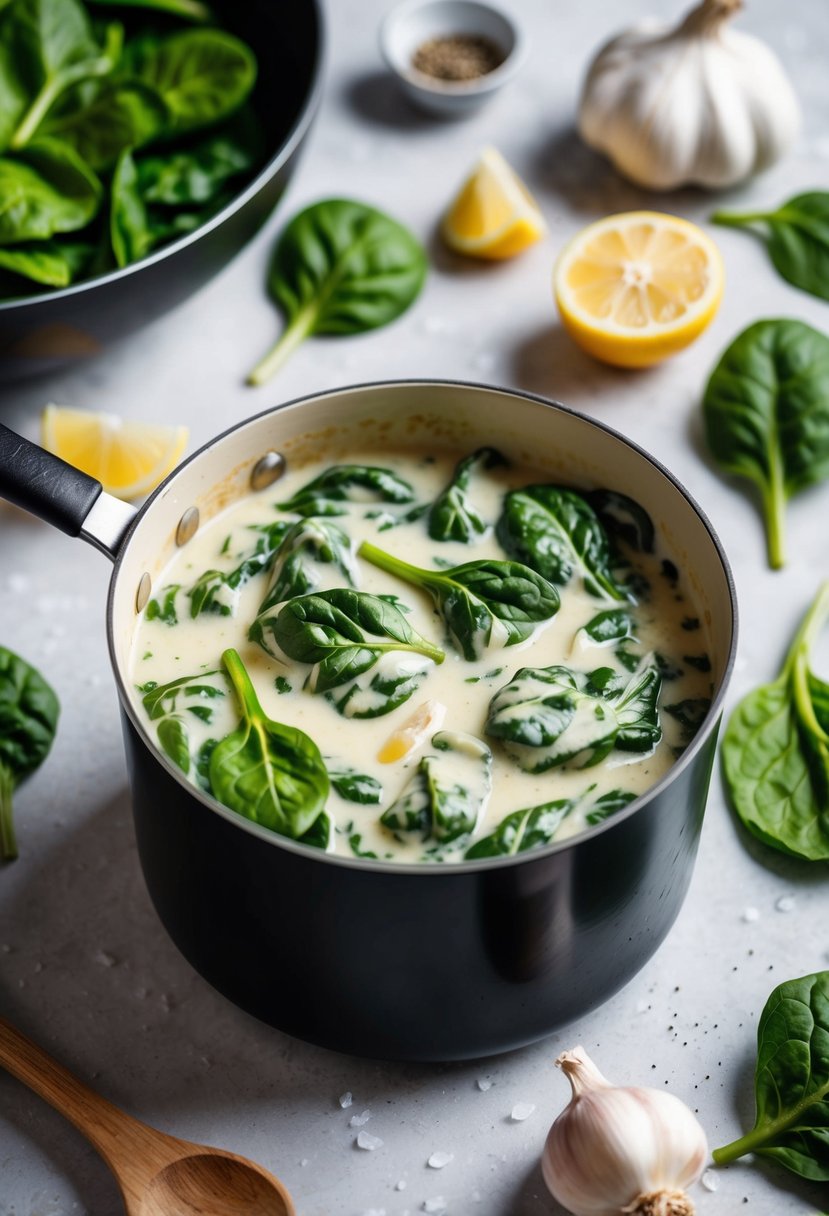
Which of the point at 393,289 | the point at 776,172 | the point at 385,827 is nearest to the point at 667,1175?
the point at 385,827

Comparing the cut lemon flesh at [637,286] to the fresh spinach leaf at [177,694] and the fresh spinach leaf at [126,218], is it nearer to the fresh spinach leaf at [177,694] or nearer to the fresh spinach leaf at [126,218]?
the fresh spinach leaf at [126,218]

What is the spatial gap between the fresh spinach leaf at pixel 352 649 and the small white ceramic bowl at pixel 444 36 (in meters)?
1.52

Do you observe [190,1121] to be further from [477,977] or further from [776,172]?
[776,172]

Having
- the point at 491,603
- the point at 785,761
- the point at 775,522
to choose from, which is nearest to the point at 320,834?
the point at 491,603

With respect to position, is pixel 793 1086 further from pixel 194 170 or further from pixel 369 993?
pixel 194 170

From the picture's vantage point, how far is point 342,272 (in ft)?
8.34

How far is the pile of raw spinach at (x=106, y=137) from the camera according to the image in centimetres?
229

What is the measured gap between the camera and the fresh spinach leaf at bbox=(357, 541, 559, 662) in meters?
1.74

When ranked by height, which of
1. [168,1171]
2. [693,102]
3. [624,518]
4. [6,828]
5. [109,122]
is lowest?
[6,828]

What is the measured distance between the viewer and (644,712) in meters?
1.69

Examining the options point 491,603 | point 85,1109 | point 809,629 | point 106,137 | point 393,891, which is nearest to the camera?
point 393,891

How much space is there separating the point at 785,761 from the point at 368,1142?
2.60 ft

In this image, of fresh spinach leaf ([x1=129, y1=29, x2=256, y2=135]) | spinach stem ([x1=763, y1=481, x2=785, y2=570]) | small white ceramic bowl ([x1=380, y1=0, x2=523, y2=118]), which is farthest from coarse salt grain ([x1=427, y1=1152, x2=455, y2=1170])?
small white ceramic bowl ([x1=380, y1=0, x2=523, y2=118])

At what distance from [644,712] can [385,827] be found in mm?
357
